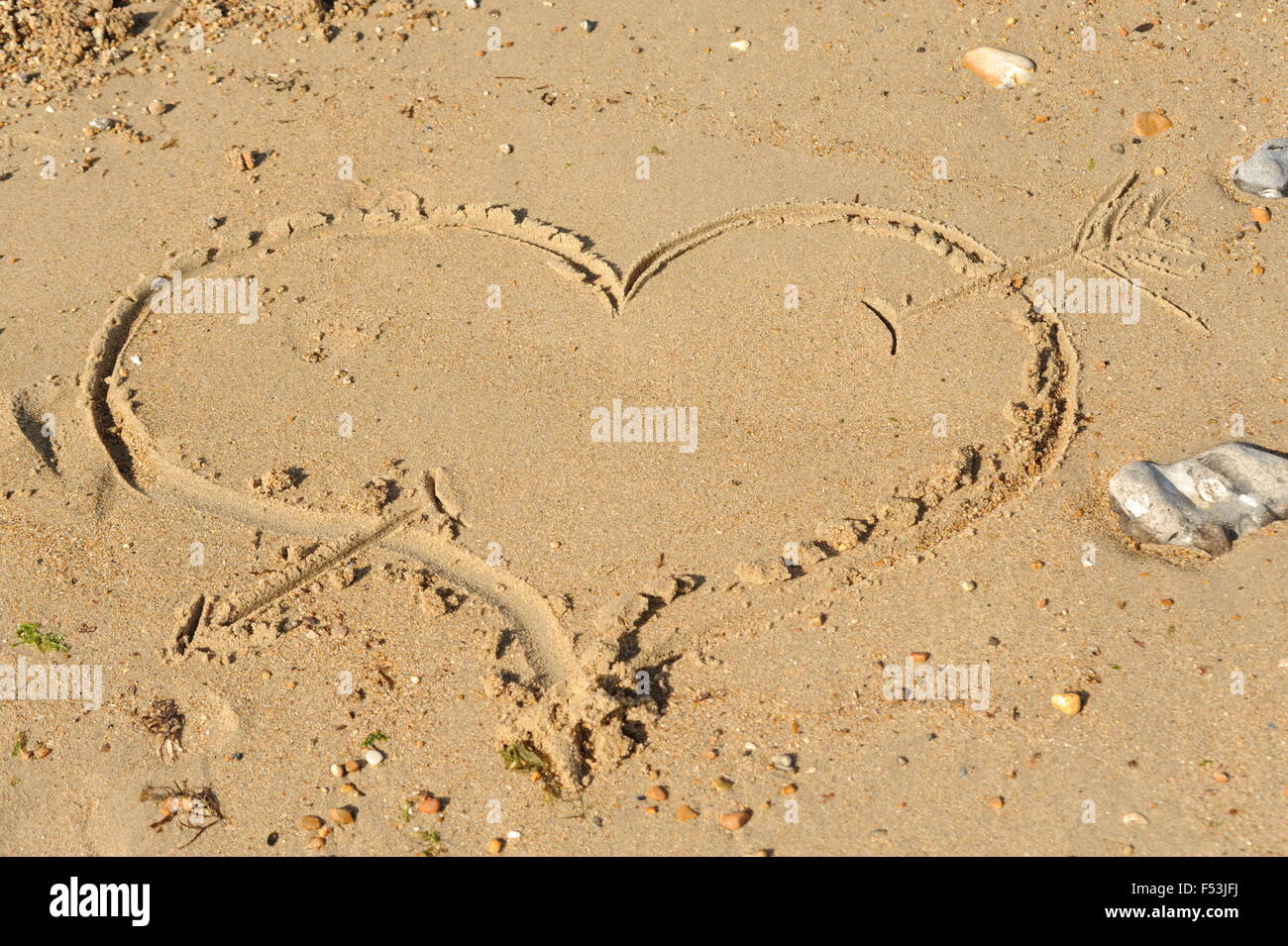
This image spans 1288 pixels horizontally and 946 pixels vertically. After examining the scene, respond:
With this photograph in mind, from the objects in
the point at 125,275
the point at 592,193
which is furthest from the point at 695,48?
the point at 125,275

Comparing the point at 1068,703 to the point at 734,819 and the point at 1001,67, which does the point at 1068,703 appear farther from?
the point at 1001,67

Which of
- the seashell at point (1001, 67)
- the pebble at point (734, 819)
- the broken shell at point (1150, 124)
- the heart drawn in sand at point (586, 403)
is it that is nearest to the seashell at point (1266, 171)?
the broken shell at point (1150, 124)

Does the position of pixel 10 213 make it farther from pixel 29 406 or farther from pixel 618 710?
pixel 618 710

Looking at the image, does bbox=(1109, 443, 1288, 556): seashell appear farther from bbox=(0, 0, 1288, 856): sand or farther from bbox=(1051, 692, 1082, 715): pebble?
bbox=(1051, 692, 1082, 715): pebble

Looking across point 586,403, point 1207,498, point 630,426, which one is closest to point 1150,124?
point 1207,498

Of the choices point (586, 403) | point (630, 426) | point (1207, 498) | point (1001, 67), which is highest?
point (1001, 67)

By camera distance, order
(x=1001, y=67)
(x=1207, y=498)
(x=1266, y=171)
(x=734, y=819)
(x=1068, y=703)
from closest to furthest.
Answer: (x=734, y=819), (x=1068, y=703), (x=1207, y=498), (x=1266, y=171), (x=1001, y=67)
